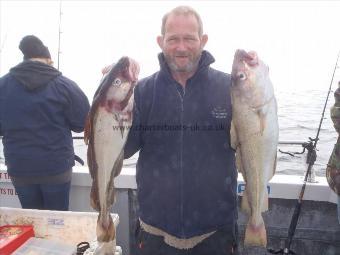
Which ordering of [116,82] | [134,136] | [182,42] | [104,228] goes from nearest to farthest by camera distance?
1. [116,82]
2. [104,228]
3. [182,42]
4. [134,136]

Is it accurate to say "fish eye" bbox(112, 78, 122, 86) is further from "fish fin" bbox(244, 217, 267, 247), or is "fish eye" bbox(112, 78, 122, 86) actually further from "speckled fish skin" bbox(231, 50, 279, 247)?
"fish fin" bbox(244, 217, 267, 247)

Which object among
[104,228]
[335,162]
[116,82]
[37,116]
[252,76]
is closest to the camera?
[116,82]

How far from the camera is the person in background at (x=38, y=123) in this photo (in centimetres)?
422

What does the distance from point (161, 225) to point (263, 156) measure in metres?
0.98

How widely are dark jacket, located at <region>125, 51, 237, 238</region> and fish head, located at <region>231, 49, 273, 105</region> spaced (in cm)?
51

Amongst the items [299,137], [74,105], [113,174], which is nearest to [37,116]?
[74,105]

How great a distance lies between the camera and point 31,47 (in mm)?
4395

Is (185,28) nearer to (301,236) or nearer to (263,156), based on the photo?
(263,156)

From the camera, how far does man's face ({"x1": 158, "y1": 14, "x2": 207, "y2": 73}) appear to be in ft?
8.93

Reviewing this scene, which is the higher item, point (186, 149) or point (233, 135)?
point (233, 135)

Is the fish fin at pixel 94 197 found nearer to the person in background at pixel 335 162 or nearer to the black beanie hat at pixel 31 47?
the person in background at pixel 335 162

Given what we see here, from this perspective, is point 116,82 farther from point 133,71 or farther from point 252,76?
point 252,76

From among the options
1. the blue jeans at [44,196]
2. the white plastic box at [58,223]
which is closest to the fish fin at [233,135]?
the white plastic box at [58,223]

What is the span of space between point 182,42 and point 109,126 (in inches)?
35.2
